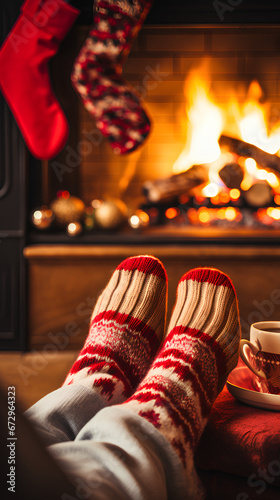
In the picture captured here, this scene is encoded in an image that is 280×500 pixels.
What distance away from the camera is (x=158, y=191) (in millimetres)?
1795

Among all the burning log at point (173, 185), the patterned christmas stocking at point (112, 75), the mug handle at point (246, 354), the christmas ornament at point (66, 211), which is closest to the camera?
the mug handle at point (246, 354)

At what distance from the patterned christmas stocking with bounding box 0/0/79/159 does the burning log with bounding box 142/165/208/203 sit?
0.40 m

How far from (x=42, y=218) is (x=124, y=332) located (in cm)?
96

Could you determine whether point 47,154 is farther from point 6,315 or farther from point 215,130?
point 215,130

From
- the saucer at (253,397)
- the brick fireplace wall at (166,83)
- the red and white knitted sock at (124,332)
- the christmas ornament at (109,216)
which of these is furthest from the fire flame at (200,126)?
the saucer at (253,397)

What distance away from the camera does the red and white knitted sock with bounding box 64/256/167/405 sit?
60 cm

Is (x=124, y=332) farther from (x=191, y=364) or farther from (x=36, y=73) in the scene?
(x=36, y=73)

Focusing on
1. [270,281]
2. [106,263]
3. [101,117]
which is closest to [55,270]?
[106,263]

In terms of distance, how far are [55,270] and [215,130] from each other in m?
0.87

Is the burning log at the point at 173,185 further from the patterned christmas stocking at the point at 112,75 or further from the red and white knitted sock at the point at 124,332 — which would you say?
the red and white knitted sock at the point at 124,332

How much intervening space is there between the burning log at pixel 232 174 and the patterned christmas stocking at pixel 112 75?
0.35 metres

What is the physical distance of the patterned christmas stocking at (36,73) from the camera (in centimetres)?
156

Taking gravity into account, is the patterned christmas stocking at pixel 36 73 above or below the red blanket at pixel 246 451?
above

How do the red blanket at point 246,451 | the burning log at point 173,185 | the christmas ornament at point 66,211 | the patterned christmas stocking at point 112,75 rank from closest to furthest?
1. the red blanket at point 246,451
2. the patterned christmas stocking at point 112,75
3. the christmas ornament at point 66,211
4. the burning log at point 173,185
